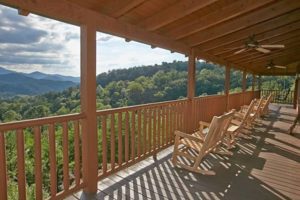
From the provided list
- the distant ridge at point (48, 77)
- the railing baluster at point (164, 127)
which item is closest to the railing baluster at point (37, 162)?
the railing baluster at point (164, 127)

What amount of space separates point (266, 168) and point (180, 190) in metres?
1.79

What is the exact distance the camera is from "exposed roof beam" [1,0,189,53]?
229 cm

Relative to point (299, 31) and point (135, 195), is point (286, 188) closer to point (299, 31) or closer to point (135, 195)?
point (135, 195)

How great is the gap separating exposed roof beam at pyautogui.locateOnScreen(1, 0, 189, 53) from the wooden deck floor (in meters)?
2.05

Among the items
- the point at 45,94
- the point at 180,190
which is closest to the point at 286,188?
the point at 180,190

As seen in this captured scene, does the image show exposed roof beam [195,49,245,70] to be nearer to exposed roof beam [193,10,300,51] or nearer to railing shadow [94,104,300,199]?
exposed roof beam [193,10,300,51]

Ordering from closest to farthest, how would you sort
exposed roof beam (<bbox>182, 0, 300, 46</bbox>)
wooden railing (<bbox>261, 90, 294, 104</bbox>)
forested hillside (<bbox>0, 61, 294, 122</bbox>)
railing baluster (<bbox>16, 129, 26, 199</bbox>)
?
railing baluster (<bbox>16, 129, 26, 199</bbox>) < exposed roof beam (<bbox>182, 0, 300, 46</bbox>) < wooden railing (<bbox>261, 90, 294, 104</bbox>) < forested hillside (<bbox>0, 61, 294, 122</bbox>)

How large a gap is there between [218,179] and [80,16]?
9.43 ft

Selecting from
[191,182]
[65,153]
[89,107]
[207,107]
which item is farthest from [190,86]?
[65,153]

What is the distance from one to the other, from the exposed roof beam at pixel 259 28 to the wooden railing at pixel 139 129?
177 cm

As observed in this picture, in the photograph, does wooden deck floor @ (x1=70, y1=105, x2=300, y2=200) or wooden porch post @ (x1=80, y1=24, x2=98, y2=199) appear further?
wooden deck floor @ (x1=70, y1=105, x2=300, y2=200)

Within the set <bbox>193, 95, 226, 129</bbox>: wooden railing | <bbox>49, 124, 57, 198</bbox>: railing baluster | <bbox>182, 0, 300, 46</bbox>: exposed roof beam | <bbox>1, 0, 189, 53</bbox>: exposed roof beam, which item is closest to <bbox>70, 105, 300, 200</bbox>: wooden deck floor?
<bbox>49, 124, 57, 198</bbox>: railing baluster

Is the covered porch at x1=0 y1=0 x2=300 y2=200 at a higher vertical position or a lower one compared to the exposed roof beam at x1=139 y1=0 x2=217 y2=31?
lower

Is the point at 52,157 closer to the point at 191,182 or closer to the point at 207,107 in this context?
the point at 191,182
